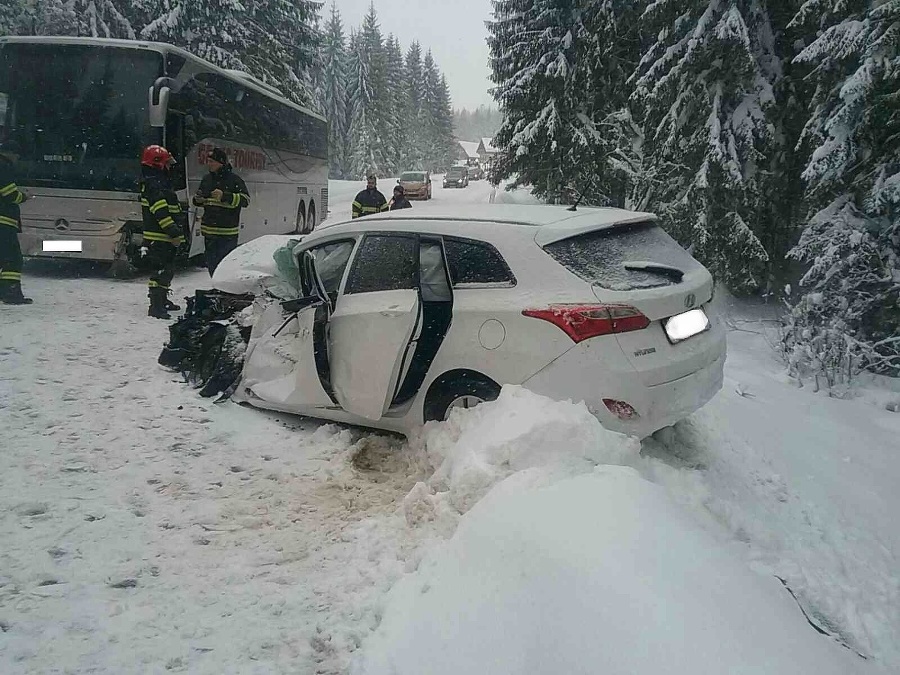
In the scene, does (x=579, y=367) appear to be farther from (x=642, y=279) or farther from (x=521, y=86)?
(x=521, y=86)

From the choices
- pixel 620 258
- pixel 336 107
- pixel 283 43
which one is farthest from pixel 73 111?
pixel 336 107

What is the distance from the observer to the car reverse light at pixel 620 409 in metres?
3.63

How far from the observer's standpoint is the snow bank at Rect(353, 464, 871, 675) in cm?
212

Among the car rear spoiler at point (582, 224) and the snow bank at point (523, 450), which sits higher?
the car rear spoiler at point (582, 224)

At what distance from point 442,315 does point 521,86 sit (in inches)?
536

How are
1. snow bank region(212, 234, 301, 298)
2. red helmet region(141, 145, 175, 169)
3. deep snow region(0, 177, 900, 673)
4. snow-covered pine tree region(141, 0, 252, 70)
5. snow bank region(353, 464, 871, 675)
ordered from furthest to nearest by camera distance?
snow-covered pine tree region(141, 0, 252, 70), red helmet region(141, 145, 175, 169), snow bank region(212, 234, 301, 298), deep snow region(0, 177, 900, 673), snow bank region(353, 464, 871, 675)

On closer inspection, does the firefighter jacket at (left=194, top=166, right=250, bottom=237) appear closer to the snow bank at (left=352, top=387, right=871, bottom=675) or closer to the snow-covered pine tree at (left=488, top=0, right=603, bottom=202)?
the snow bank at (left=352, top=387, right=871, bottom=675)

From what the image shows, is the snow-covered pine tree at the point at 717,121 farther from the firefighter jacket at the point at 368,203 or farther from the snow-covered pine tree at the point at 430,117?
the snow-covered pine tree at the point at 430,117

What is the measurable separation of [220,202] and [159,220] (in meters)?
0.79

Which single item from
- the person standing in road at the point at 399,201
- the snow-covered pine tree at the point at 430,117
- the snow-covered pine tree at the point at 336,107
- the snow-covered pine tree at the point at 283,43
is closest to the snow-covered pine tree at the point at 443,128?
the snow-covered pine tree at the point at 430,117

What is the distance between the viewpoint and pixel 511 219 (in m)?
4.25

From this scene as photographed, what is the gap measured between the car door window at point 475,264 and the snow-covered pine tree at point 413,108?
229ft

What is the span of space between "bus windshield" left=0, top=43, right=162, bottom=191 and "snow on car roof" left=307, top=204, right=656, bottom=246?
618 cm

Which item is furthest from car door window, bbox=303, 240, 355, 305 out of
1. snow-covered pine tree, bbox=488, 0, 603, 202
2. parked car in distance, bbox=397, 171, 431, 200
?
parked car in distance, bbox=397, 171, 431, 200
